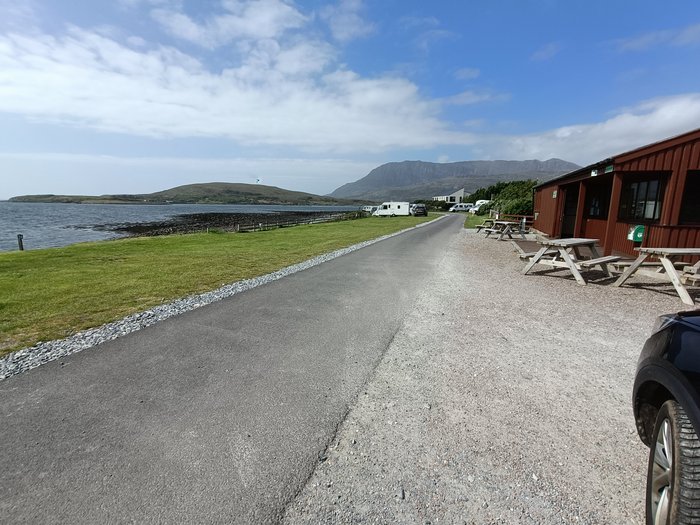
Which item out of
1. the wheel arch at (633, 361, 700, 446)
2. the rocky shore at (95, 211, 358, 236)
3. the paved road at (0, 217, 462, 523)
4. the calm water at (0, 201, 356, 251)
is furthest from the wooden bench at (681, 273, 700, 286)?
the calm water at (0, 201, 356, 251)

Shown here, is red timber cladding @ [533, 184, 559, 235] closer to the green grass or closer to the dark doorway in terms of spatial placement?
the dark doorway

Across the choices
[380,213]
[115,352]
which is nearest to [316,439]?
[115,352]

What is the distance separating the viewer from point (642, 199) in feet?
36.6

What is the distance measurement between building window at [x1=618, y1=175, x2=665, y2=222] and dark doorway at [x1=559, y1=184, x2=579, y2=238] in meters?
6.68

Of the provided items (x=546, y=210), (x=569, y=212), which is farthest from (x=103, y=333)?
(x=546, y=210)

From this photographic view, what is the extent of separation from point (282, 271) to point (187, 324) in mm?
4574

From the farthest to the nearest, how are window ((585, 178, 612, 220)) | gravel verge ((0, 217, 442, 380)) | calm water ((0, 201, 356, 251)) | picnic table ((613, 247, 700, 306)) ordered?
calm water ((0, 201, 356, 251)), window ((585, 178, 612, 220)), picnic table ((613, 247, 700, 306)), gravel verge ((0, 217, 442, 380))

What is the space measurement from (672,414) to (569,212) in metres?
19.6

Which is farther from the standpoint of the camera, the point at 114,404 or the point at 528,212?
the point at 528,212

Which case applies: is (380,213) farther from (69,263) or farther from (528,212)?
(69,263)

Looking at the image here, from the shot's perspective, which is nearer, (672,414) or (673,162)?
(672,414)

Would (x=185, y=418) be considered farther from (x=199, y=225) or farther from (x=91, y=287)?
(x=199, y=225)

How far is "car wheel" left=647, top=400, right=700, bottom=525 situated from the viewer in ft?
5.44

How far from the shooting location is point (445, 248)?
15.8 metres
